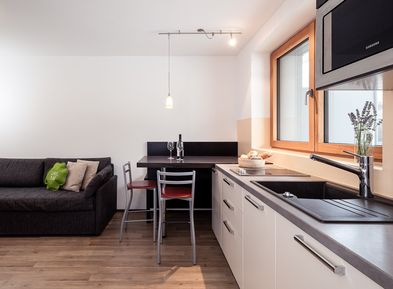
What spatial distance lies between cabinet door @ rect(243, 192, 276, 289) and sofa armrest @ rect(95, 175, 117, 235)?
6.83 ft

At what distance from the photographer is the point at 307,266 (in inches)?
42.5

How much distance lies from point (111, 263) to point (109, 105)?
98.3 inches

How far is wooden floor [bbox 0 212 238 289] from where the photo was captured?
2377 mm

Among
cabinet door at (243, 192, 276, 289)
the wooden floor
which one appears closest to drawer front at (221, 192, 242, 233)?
cabinet door at (243, 192, 276, 289)

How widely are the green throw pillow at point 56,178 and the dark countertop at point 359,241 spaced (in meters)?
3.25

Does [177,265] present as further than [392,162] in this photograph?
Yes

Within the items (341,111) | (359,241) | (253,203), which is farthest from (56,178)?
(359,241)

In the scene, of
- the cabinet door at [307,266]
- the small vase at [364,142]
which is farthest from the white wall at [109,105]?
the cabinet door at [307,266]

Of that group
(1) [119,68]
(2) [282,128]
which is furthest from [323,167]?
(1) [119,68]

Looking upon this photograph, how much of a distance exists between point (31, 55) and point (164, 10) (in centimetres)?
266

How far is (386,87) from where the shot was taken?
4.65 feet

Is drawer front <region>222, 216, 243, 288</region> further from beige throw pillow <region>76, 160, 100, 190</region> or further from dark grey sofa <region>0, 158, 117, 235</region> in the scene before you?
beige throw pillow <region>76, 160, 100, 190</region>

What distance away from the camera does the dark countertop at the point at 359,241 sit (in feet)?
2.34

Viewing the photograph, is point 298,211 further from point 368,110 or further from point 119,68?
point 119,68
